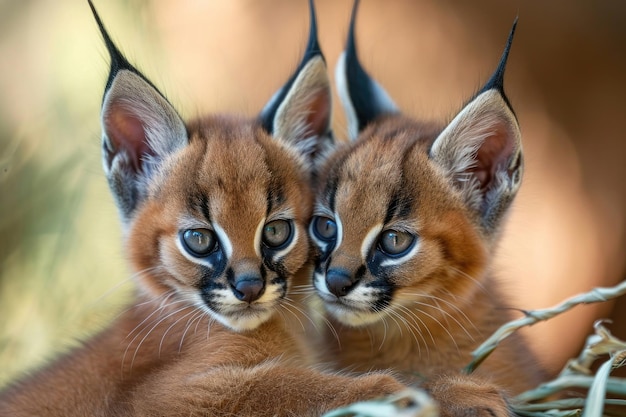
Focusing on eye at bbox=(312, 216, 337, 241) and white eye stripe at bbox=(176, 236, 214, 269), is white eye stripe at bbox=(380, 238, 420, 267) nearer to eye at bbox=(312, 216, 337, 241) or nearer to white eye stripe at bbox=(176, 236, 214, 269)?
eye at bbox=(312, 216, 337, 241)

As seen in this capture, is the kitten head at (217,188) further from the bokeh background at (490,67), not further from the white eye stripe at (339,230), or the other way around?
the bokeh background at (490,67)

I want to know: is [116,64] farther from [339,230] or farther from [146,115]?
[339,230]

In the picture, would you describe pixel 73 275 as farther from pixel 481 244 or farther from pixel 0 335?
pixel 481 244

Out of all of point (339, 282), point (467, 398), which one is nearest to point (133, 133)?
point (339, 282)

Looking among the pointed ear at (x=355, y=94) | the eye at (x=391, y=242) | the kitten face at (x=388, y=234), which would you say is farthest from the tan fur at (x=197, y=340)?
the pointed ear at (x=355, y=94)

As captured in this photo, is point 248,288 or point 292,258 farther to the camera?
point 292,258
